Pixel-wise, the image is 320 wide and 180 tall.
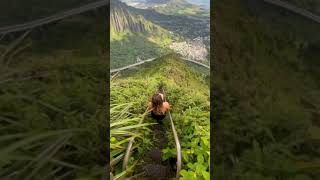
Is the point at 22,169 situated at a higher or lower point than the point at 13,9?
lower

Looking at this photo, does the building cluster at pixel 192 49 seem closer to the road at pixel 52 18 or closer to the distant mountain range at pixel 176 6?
the distant mountain range at pixel 176 6

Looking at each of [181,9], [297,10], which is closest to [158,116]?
[181,9]

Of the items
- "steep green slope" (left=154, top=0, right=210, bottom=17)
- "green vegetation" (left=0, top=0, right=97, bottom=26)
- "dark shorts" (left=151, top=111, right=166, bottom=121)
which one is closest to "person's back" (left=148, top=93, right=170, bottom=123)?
"dark shorts" (left=151, top=111, right=166, bottom=121)

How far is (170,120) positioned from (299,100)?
0.63 m

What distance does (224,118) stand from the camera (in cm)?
120

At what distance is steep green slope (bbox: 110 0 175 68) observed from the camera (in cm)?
168

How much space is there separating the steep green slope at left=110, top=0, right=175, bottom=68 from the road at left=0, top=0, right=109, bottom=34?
554mm

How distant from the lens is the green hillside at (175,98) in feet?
5.23

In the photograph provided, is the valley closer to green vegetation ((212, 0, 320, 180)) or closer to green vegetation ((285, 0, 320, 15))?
green vegetation ((212, 0, 320, 180))

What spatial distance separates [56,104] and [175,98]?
669 mm

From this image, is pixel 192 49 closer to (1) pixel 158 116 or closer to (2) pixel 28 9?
(1) pixel 158 116

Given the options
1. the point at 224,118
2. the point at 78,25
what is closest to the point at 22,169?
the point at 78,25

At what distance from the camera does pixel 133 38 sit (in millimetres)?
1708

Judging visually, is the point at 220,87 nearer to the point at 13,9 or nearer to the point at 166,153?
the point at 166,153
